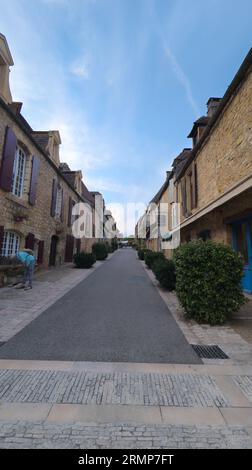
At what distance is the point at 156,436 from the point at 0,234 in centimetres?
784

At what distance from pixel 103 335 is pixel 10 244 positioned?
691cm

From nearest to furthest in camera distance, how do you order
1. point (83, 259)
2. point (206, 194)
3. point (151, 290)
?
point (151, 290)
point (206, 194)
point (83, 259)

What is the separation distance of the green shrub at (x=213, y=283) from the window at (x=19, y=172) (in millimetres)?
8185

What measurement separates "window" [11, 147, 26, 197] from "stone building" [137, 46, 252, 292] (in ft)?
25.2

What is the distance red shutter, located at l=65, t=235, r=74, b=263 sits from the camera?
16767mm

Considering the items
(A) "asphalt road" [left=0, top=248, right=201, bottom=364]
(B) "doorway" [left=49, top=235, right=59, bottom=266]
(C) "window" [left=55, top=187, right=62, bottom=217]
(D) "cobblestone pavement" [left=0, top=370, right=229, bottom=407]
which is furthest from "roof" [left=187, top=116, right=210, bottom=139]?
(D) "cobblestone pavement" [left=0, top=370, right=229, bottom=407]

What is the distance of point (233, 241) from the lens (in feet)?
25.2

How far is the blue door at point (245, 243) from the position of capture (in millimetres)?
6875

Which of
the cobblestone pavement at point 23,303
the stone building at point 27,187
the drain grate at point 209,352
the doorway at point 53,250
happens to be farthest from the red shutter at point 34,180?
the drain grate at point 209,352

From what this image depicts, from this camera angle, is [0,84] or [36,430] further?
[0,84]

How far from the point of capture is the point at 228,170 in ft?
23.1

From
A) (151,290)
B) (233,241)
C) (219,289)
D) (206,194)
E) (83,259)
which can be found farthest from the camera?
(83,259)
